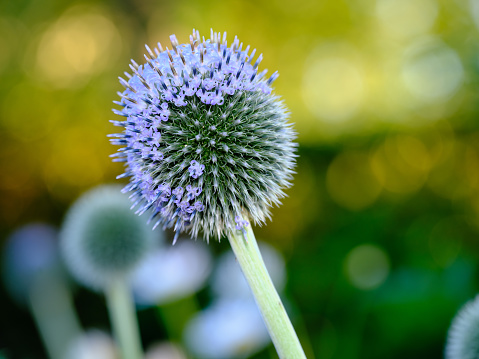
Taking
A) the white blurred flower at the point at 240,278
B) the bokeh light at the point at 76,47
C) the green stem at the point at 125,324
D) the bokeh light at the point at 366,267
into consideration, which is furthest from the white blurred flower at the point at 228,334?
the bokeh light at the point at 76,47

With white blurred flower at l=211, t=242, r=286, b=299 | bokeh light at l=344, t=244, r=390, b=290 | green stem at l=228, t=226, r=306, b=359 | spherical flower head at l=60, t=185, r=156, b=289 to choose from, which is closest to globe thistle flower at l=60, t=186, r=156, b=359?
spherical flower head at l=60, t=185, r=156, b=289

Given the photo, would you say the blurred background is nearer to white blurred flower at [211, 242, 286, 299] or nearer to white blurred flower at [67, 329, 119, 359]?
white blurred flower at [211, 242, 286, 299]

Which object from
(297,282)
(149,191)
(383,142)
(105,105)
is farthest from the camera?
(105,105)

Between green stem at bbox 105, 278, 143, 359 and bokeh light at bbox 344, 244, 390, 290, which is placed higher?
green stem at bbox 105, 278, 143, 359

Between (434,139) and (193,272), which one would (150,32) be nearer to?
(434,139)

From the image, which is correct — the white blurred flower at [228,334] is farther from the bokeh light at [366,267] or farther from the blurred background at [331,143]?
the bokeh light at [366,267]

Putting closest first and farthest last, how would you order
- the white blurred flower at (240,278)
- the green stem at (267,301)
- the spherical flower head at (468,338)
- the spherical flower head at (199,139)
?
the green stem at (267,301) < the spherical flower head at (199,139) < the spherical flower head at (468,338) < the white blurred flower at (240,278)

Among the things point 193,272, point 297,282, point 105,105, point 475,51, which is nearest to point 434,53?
point 475,51
